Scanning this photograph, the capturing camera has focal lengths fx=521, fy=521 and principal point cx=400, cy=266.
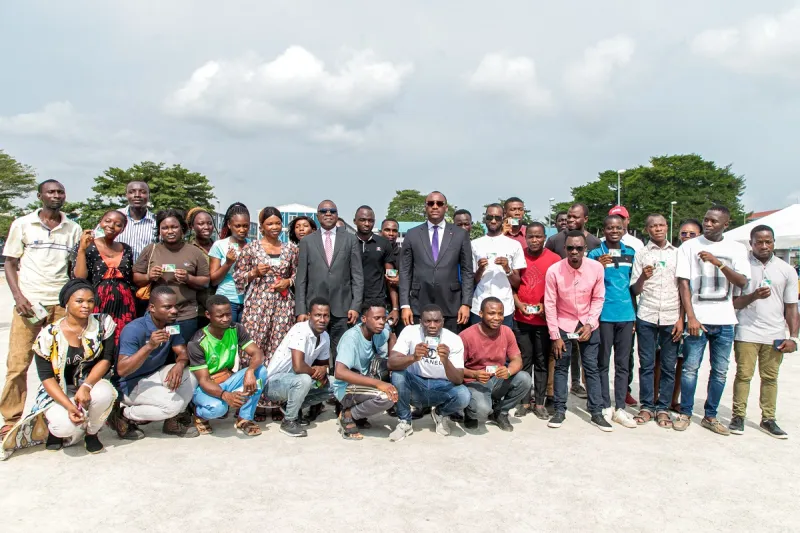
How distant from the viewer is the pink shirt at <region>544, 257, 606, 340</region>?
5.00 metres

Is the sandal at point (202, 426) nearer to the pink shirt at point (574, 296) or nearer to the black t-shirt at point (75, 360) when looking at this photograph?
the black t-shirt at point (75, 360)

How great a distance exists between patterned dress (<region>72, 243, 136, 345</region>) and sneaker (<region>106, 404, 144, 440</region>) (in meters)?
0.67

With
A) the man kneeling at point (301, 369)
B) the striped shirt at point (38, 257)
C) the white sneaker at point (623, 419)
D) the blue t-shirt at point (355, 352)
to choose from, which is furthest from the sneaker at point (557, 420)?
the striped shirt at point (38, 257)

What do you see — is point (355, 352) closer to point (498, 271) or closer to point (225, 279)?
point (225, 279)

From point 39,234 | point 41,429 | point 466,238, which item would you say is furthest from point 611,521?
point 39,234

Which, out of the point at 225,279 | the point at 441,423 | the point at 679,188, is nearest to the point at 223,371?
the point at 225,279

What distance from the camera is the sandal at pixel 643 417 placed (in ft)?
16.7

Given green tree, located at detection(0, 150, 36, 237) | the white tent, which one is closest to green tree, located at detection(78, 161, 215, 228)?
green tree, located at detection(0, 150, 36, 237)

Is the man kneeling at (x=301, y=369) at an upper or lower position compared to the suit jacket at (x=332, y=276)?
lower

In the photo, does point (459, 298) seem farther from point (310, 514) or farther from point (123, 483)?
point (123, 483)

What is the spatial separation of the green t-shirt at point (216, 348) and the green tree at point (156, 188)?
34.1 metres

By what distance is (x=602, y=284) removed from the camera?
5.01 meters

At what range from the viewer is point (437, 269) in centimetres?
532

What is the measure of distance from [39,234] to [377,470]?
3.73 meters
